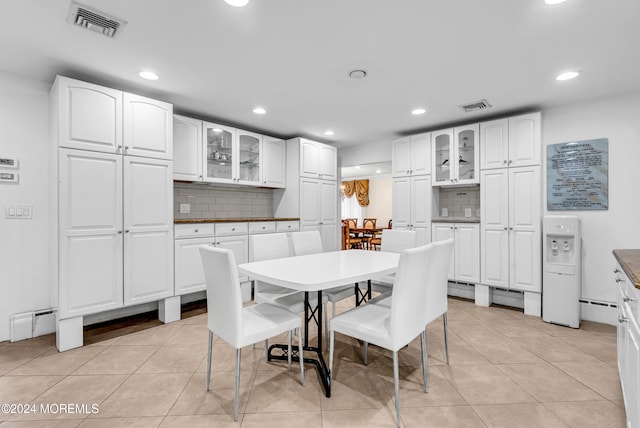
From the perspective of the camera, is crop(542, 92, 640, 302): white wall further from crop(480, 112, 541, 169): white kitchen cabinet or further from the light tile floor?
the light tile floor

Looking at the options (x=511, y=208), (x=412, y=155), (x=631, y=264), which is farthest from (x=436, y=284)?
(x=412, y=155)

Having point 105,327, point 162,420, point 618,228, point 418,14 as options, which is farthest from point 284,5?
point 618,228

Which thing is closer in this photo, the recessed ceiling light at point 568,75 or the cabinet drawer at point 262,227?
the recessed ceiling light at point 568,75

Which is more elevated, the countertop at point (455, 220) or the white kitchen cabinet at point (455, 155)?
the white kitchen cabinet at point (455, 155)

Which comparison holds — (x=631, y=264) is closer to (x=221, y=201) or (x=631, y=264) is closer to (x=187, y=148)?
(x=187, y=148)

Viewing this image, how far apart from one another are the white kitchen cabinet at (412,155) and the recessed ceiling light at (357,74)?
6.25 feet

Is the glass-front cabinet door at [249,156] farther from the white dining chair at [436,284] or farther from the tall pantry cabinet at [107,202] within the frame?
the white dining chair at [436,284]

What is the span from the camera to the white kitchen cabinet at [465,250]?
3.88 metres

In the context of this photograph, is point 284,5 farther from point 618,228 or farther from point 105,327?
point 618,228

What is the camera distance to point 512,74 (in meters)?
2.69

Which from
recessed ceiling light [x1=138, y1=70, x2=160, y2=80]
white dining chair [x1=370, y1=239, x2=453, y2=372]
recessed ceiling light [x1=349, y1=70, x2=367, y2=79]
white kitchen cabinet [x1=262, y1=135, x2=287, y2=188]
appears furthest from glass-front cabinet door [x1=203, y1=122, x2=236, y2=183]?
white dining chair [x1=370, y1=239, x2=453, y2=372]

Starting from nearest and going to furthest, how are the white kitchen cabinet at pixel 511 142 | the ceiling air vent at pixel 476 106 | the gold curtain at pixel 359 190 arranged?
the ceiling air vent at pixel 476 106 < the white kitchen cabinet at pixel 511 142 < the gold curtain at pixel 359 190

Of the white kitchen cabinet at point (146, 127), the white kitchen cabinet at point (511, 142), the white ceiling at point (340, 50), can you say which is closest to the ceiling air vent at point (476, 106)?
the white ceiling at point (340, 50)

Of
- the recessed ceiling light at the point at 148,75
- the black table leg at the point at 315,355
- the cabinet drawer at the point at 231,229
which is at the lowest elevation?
the black table leg at the point at 315,355
